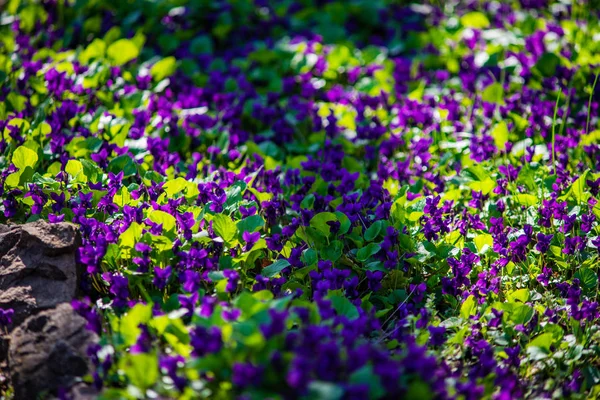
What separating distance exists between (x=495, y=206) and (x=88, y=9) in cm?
442

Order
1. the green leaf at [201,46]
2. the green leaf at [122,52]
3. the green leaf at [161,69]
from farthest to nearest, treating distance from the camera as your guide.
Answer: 1. the green leaf at [201,46]
2. the green leaf at [122,52]
3. the green leaf at [161,69]

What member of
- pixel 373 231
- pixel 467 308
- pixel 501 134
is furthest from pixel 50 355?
pixel 501 134

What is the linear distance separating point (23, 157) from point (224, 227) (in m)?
1.27

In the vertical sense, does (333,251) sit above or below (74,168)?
below

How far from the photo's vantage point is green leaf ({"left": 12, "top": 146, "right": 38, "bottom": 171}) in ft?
11.8

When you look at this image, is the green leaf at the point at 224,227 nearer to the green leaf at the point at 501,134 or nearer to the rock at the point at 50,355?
the rock at the point at 50,355

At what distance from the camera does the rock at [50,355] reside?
2.50 m

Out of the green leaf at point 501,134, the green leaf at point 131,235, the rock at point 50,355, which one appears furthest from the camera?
the green leaf at point 501,134

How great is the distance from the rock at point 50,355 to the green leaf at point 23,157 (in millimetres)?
1252

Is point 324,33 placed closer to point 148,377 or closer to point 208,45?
point 208,45

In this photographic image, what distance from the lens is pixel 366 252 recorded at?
3188 mm

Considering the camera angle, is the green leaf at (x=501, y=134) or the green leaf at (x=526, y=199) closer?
the green leaf at (x=526, y=199)

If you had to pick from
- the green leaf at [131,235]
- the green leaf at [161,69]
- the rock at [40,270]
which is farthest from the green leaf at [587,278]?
the green leaf at [161,69]

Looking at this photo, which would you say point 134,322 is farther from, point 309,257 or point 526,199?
point 526,199
